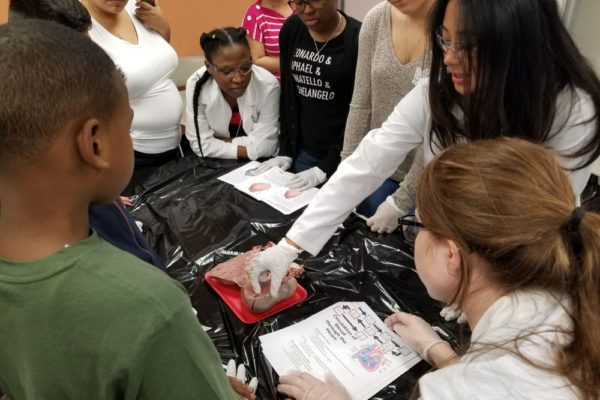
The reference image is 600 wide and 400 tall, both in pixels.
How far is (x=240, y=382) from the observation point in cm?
81

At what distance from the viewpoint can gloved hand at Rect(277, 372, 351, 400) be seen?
2.49ft

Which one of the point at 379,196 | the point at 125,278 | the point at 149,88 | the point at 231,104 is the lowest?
the point at 379,196

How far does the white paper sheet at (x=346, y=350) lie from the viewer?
83 cm

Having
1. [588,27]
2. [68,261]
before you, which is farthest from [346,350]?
[588,27]

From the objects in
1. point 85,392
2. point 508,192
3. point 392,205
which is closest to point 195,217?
point 392,205

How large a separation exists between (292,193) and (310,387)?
0.84 meters

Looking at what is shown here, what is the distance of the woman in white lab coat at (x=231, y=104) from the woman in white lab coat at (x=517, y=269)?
52.4 inches

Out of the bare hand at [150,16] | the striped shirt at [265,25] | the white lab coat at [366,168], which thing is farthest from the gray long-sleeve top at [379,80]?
the bare hand at [150,16]

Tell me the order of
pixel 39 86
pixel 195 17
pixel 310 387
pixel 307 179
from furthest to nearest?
pixel 195 17 < pixel 307 179 < pixel 310 387 < pixel 39 86

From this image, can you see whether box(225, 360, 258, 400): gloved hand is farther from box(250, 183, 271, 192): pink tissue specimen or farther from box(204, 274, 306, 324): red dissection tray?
box(250, 183, 271, 192): pink tissue specimen

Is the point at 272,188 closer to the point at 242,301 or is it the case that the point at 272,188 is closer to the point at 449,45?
the point at 242,301

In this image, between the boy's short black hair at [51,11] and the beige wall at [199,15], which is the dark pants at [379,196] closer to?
the boy's short black hair at [51,11]

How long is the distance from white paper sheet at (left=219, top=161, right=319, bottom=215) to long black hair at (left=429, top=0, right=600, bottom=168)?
0.66 m

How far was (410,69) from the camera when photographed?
1499 mm
